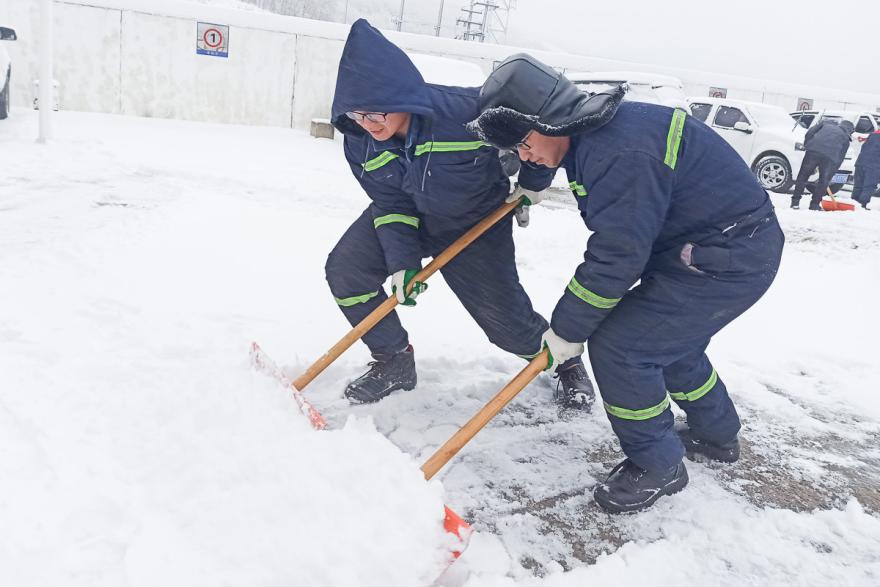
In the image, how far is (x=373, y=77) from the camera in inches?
87.1

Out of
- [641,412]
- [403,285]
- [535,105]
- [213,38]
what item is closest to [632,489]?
[641,412]

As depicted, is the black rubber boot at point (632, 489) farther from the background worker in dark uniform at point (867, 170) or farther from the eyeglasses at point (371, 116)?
the background worker in dark uniform at point (867, 170)

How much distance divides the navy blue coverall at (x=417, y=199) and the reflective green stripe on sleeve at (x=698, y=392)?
2.11ft

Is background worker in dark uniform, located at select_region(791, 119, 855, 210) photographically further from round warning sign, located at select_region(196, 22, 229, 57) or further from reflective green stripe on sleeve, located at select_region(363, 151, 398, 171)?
round warning sign, located at select_region(196, 22, 229, 57)

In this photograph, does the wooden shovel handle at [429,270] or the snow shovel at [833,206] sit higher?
the wooden shovel handle at [429,270]

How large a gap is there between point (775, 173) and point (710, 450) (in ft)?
30.9

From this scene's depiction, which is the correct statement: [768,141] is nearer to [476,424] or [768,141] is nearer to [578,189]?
[578,189]

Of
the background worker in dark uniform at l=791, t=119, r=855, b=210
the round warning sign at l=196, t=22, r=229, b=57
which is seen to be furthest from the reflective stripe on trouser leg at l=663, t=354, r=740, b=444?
the round warning sign at l=196, t=22, r=229, b=57

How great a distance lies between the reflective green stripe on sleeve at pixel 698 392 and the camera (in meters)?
2.45

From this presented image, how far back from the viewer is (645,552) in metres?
2.00

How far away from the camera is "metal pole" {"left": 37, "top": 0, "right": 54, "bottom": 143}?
7.12 meters

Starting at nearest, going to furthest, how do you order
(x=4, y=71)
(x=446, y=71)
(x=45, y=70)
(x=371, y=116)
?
1. (x=371, y=116)
2. (x=45, y=70)
3. (x=4, y=71)
4. (x=446, y=71)

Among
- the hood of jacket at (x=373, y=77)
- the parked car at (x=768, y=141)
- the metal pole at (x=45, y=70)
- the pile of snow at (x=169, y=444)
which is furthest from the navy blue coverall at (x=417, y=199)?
the parked car at (x=768, y=141)

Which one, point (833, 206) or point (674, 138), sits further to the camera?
point (833, 206)
